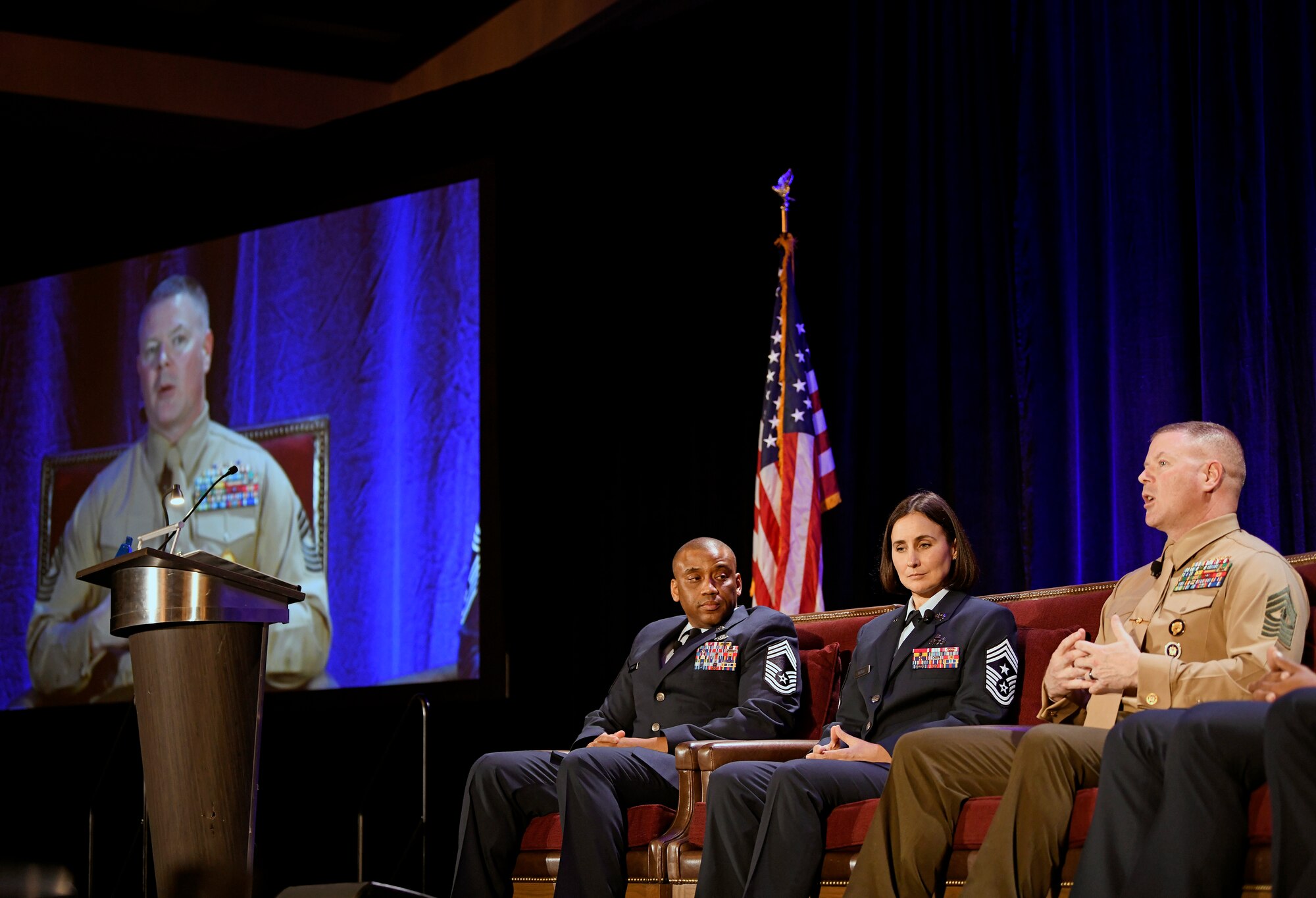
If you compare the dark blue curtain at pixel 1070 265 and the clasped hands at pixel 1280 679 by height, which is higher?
the dark blue curtain at pixel 1070 265

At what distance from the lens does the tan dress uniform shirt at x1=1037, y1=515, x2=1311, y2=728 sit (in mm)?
2596

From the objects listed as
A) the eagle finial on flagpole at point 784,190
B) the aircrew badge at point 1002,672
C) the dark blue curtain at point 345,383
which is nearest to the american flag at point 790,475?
the eagle finial on flagpole at point 784,190

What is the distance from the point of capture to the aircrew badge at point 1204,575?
2.77 meters

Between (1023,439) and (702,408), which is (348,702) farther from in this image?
(1023,439)

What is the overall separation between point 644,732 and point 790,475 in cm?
120

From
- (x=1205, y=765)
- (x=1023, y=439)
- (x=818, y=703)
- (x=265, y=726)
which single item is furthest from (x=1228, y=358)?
(x=265, y=726)

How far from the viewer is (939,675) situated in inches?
129

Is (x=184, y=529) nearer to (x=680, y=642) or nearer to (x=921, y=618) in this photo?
(x=680, y=642)

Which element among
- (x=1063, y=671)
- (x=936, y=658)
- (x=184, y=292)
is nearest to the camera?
(x=1063, y=671)

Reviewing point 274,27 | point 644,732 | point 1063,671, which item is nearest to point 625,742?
point 644,732

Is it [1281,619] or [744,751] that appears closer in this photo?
[1281,619]

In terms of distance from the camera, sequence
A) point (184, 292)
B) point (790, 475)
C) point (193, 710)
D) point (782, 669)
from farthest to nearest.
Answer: point (184, 292) < point (790, 475) < point (782, 669) < point (193, 710)

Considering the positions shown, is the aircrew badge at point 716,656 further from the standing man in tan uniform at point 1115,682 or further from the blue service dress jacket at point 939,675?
the standing man in tan uniform at point 1115,682

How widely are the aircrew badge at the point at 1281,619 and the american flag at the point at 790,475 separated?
2120mm
